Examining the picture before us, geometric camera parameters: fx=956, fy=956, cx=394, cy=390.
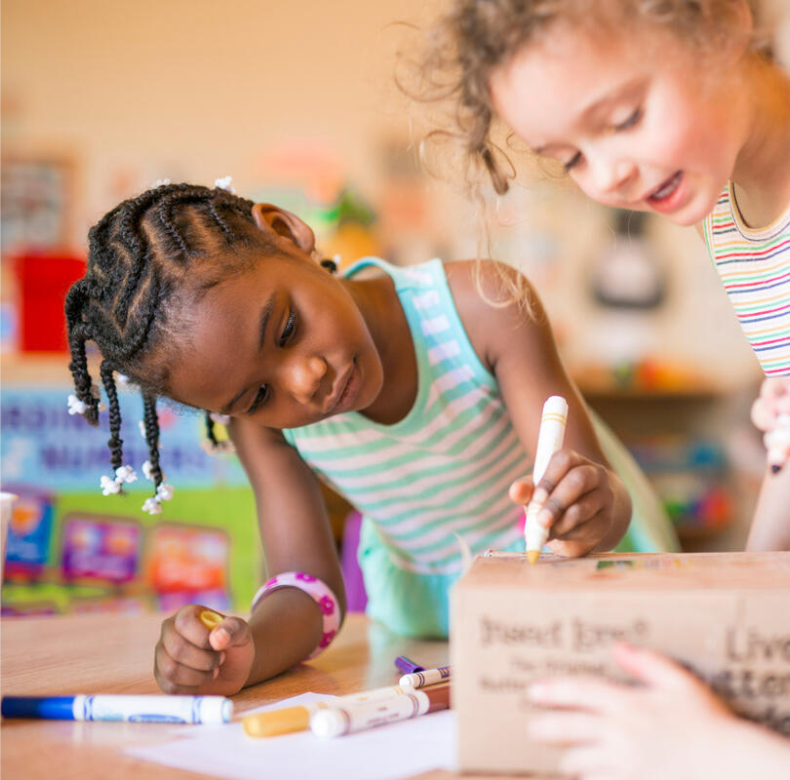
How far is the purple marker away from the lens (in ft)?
2.49

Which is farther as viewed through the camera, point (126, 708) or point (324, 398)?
point (324, 398)

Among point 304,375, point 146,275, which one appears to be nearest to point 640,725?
point 304,375

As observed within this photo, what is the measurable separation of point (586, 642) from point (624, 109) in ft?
1.08

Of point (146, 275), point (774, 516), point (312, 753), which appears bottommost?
point (312, 753)

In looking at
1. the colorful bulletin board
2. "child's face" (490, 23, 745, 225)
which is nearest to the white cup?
"child's face" (490, 23, 745, 225)

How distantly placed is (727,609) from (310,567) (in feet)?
1.90

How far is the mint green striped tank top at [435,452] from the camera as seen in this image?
1.04 metres

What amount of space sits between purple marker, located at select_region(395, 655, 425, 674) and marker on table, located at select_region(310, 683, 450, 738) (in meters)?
0.09

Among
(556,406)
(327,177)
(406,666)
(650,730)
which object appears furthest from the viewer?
(327,177)

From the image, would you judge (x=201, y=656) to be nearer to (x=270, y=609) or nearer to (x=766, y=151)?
(x=270, y=609)

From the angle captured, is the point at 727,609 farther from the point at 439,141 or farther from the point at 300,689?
the point at 439,141

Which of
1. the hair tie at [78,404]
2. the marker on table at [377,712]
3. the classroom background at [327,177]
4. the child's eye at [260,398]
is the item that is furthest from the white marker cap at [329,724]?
the classroom background at [327,177]

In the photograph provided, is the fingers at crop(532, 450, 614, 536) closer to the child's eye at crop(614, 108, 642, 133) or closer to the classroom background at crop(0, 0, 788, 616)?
the child's eye at crop(614, 108, 642, 133)

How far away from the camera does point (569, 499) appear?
25.6 inches
